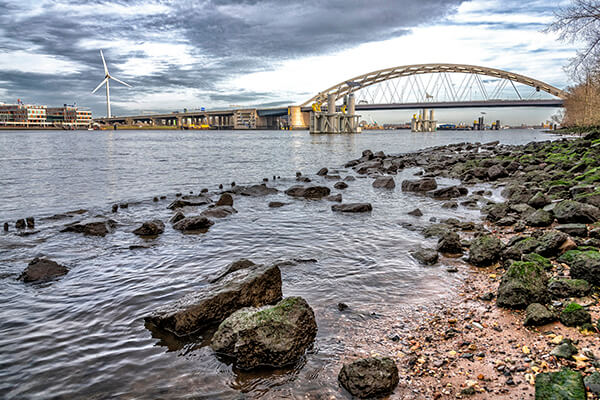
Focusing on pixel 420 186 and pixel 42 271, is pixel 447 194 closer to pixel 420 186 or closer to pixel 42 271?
pixel 420 186

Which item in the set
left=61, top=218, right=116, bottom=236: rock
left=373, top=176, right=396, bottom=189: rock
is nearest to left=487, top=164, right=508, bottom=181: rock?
left=373, top=176, right=396, bottom=189: rock

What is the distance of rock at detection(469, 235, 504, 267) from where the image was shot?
729cm

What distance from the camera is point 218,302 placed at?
545cm

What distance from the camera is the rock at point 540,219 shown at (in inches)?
357

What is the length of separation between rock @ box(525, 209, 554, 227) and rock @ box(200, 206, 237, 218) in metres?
8.93

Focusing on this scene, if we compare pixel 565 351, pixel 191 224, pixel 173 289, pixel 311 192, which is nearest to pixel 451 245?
pixel 565 351

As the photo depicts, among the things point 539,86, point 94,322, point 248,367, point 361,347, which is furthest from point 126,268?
point 539,86

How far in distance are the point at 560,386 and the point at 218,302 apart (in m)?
4.03

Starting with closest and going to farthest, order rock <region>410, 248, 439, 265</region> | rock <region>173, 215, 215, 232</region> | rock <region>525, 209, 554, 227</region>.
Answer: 1. rock <region>410, 248, 439, 265</region>
2. rock <region>525, 209, 554, 227</region>
3. rock <region>173, 215, 215, 232</region>

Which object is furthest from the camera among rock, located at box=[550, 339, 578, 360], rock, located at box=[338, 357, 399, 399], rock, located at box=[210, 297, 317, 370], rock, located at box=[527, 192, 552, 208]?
rock, located at box=[527, 192, 552, 208]

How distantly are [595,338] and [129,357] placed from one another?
5441 millimetres

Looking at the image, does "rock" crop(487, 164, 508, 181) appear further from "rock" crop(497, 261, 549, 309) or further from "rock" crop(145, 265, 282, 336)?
"rock" crop(145, 265, 282, 336)

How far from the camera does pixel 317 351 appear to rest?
15.5 ft

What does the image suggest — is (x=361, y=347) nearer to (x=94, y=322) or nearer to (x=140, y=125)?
(x=94, y=322)
